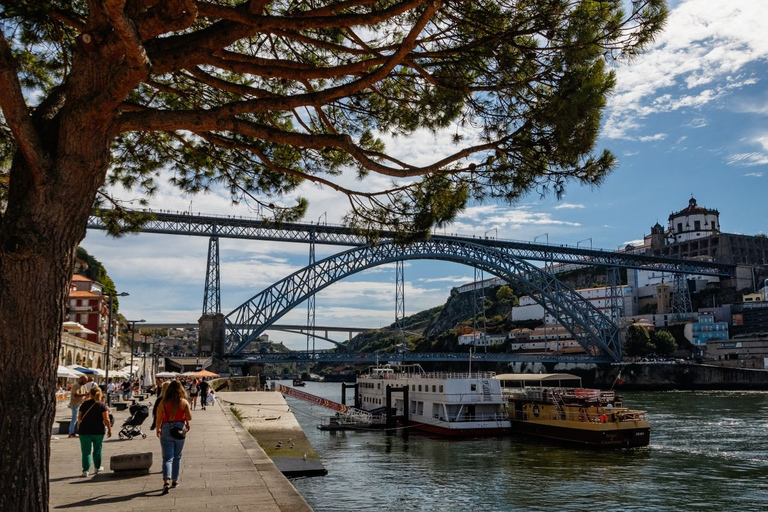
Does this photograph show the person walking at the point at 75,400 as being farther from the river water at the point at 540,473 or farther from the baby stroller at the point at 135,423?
the river water at the point at 540,473

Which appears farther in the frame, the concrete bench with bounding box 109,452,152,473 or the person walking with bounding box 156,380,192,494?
the concrete bench with bounding box 109,452,152,473

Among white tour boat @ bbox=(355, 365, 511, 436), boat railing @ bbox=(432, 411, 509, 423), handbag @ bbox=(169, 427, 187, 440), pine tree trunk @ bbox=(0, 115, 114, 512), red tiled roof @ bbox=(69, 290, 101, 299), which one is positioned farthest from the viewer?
red tiled roof @ bbox=(69, 290, 101, 299)

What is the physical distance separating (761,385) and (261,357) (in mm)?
35365

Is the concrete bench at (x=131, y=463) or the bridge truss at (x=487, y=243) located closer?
the concrete bench at (x=131, y=463)

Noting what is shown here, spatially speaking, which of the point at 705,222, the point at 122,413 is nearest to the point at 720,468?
the point at 122,413

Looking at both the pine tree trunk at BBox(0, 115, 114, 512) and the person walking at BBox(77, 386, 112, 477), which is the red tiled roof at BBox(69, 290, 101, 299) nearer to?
the person walking at BBox(77, 386, 112, 477)

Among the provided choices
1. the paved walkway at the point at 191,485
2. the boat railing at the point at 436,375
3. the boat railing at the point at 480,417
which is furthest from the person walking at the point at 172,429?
the boat railing at the point at 436,375

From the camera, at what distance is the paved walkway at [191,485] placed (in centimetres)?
559

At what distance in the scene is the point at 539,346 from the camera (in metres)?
72.6

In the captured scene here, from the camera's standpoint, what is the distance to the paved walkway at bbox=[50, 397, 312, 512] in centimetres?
559

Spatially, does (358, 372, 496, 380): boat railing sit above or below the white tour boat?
above

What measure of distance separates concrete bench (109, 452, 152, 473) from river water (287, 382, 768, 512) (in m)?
4.78

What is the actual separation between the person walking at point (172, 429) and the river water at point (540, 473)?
18.2 feet

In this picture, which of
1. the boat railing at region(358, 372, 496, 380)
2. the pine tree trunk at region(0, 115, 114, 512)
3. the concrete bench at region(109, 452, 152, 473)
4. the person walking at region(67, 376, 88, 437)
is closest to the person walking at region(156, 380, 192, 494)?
the concrete bench at region(109, 452, 152, 473)
